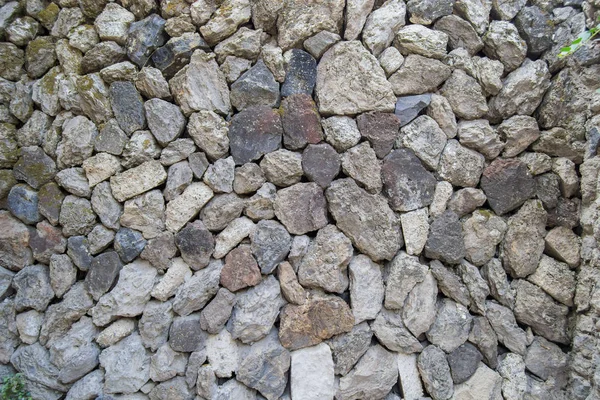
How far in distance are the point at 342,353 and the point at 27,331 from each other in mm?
1817

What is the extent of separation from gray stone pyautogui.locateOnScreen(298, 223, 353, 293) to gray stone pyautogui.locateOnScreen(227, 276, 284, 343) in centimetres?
18

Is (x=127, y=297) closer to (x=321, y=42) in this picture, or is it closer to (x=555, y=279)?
(x=321, y=42)

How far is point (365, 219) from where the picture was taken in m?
2.05

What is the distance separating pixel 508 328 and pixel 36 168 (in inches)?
111

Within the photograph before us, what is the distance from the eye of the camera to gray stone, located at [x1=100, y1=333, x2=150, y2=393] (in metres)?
2.09

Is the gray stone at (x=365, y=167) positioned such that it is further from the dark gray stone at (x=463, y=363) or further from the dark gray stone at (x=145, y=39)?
the dark gray stone at (x=145, y=39)

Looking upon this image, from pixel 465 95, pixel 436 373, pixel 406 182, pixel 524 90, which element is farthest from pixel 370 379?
pixel 524 90

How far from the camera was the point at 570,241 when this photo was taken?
2.02 m

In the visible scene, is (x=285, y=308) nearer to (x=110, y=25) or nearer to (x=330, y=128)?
(x=330, y=128)

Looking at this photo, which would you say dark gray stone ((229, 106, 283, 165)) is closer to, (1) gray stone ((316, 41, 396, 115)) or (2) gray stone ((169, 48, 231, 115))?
(2) gray stone ((169, 48, 231, 115))

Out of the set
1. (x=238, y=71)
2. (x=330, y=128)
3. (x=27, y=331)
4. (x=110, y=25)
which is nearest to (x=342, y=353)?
(x=330, y=128)

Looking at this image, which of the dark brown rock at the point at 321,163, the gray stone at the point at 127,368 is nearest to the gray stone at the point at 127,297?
the gray stone at the point at 127,368

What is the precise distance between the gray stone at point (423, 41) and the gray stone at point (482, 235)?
0.91m

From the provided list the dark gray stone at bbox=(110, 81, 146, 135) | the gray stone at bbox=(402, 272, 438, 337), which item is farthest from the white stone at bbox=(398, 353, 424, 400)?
the dark gray stone at bbox=(110, 81, 146, 135)
